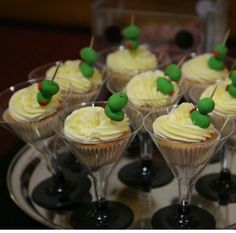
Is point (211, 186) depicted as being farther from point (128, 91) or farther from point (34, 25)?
point (34, 25)

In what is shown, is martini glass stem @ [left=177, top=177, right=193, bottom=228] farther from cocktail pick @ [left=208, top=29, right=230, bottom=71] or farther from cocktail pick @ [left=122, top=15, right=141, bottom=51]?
cocktail pick @ [left=122, top=15, right=141, bottom=51]

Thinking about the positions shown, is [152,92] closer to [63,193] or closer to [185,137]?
[185,137]

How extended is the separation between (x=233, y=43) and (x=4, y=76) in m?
1.12

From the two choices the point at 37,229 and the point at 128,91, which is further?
the point at 128,91

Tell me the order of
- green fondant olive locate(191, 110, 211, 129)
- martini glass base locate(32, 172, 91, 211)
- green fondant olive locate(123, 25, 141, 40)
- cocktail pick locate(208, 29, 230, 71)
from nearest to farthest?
green fondant olive locate(191, 110, 211, 129) < martini glass base locate(32, 172, 91, 211) < cocktail pick locate(208, 29, 230, 71) < green fondant olive locate(123, 25, 141, 40)

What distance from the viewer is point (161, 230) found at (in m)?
1.10

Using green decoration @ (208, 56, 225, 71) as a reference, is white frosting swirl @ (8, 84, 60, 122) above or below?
below

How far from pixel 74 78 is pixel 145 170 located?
0.34 meters

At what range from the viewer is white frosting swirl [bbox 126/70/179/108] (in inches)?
47.9

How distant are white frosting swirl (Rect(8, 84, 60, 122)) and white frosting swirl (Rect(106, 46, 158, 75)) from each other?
344 millimetres

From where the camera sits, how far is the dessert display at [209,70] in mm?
1354

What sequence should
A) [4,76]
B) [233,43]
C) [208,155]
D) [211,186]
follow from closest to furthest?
1. [208,155]
2. [211,186]
3. [4,76]
4. [233,43]

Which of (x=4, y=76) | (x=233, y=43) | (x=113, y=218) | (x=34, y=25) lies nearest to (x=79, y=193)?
(x=113, y=218)

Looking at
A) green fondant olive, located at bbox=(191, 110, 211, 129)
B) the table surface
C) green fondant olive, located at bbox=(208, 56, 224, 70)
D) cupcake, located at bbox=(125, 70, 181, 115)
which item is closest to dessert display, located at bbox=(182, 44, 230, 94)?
green fondant olive, located at bbox=(208, 56, 224, 70)
